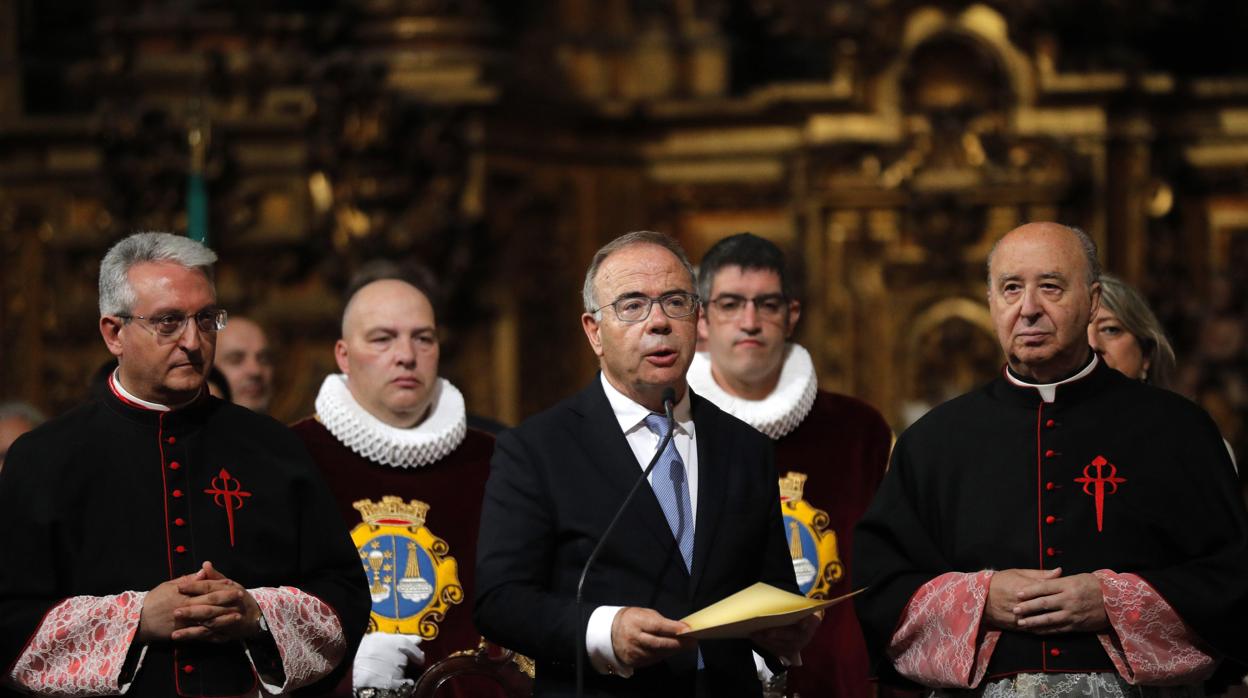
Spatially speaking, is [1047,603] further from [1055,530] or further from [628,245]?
[628,245]

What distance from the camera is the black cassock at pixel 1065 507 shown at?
177 inches

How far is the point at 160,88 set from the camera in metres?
9.25

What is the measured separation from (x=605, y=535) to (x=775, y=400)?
69.8 inches

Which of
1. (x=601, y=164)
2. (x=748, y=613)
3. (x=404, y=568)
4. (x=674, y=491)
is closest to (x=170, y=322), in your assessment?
(x=674, y=491)

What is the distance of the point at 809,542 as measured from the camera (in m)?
5.93

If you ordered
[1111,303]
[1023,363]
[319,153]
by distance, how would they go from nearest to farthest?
[1023,363], [1111,303], [319,153]

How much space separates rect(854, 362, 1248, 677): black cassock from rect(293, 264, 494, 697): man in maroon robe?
4.61ft

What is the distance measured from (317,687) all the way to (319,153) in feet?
13.7

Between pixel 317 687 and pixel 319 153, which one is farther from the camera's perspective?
pixel 319 153

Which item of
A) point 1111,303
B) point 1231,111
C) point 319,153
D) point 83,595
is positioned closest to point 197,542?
point 83,595

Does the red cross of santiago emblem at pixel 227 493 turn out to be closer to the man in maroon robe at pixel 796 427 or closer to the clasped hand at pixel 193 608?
the clasped hand at pixel 193 608

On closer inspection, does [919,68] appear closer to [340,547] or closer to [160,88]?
[160,88]

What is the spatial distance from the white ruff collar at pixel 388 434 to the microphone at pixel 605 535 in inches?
61.5

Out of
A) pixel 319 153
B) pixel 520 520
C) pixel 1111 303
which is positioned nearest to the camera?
pixel 520 520
